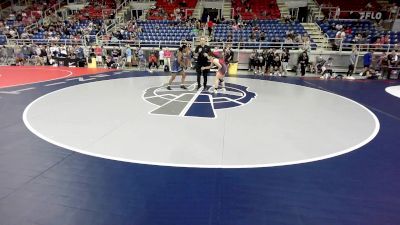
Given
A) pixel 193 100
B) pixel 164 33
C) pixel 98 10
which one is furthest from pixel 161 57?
pixel 98 10

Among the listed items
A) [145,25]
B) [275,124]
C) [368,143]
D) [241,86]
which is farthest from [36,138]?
[145,25]

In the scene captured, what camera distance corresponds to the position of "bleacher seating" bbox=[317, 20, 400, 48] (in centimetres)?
1608

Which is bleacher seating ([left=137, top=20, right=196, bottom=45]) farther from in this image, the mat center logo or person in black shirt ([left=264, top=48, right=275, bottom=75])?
the mat center logo

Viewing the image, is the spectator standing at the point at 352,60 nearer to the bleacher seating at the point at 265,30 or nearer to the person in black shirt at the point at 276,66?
the person in black shirt at the point at 276,66

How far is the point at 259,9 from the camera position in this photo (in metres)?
23.1

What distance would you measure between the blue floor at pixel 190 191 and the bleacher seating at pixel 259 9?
18856mm

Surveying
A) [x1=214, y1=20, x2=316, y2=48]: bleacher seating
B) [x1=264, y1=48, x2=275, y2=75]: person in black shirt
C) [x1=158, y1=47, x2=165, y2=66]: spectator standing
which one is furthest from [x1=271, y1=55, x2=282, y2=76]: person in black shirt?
[x1=158, y1=47, x2=165, y2=66]: spectator standing

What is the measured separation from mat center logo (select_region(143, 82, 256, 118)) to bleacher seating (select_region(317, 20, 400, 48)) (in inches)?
369

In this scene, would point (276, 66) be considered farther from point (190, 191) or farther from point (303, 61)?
point (190, 191)

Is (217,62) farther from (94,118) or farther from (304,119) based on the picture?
(94,118)

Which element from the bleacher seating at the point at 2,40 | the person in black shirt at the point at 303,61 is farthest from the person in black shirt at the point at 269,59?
the bleacher seating at the point at 2,40

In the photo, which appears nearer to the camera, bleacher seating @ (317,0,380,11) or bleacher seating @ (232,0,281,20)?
bleacher seating @ (232,0,281,20)

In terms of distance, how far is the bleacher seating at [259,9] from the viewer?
22.0 metres

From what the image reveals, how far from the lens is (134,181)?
155 inches
